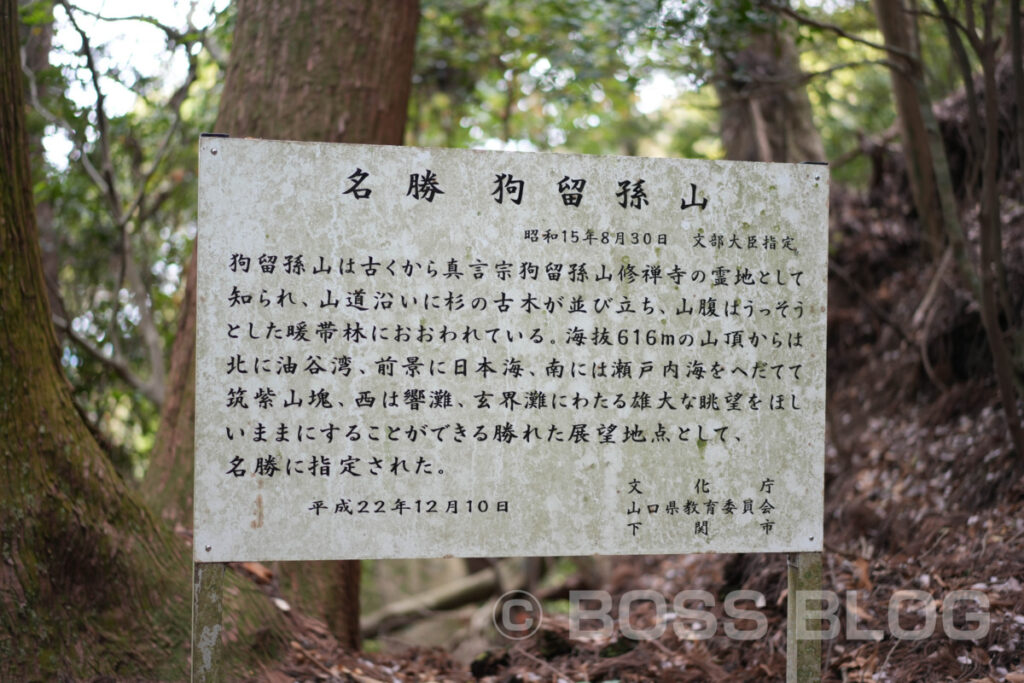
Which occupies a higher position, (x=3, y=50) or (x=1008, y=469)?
(x=3, y=50)

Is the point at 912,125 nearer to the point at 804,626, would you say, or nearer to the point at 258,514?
the point at 804,626

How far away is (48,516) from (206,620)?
2.29 ft

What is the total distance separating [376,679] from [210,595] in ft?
3.88

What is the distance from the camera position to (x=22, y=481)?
2639 millimetres

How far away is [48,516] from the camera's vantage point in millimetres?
2701

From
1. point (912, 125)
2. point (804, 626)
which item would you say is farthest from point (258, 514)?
point (912, 125)

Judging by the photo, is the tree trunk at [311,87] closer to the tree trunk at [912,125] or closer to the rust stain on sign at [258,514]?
the rust stain on sign at [258,514]

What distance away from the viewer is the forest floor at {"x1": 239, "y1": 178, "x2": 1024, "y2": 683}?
3.37m

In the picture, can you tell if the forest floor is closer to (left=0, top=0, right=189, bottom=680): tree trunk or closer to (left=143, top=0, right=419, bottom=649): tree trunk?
(left=143, top=0, right=419, bottom=649): tree trunk

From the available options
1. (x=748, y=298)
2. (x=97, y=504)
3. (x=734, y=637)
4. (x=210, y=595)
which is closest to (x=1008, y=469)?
(x=734, y=637)

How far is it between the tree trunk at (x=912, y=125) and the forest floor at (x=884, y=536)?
258mm

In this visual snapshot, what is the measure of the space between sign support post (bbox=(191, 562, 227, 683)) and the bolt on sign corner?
71mm

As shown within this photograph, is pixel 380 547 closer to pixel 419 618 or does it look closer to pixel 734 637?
pixel 734 637

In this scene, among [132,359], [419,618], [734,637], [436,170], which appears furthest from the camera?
[419,618]
